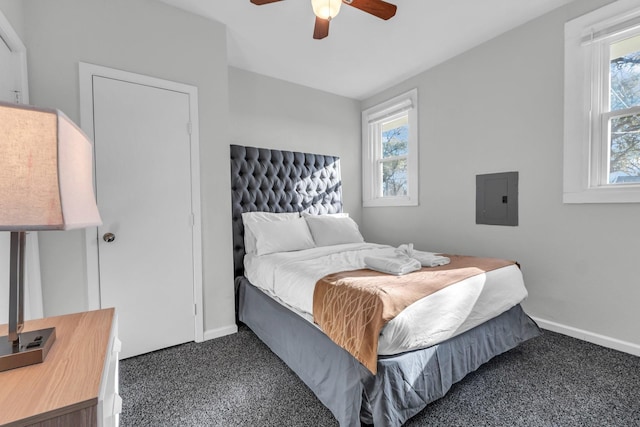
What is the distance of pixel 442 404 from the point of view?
1.61m

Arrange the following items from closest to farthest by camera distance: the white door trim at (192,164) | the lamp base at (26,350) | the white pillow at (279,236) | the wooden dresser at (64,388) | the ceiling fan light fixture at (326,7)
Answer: the wooden dresser at (64,388) < the lamp base at (26,350) < the ceiling fan light fixture at (326,7) < the white door trim at (192,164) < the white pillow at (279,236)

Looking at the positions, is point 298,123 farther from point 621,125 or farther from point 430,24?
point 621,125

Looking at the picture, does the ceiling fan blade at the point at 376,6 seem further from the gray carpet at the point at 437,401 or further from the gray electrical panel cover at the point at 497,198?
the gray carpet at the point at 437,401

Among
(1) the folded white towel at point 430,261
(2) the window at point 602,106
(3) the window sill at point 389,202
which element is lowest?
(1) the folded white towel at point 430,261

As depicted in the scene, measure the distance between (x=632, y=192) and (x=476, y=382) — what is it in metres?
1.77

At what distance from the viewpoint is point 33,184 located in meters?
0.73

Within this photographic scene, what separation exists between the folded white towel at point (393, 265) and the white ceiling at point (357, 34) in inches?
79.7

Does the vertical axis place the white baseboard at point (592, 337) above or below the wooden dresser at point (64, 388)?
below

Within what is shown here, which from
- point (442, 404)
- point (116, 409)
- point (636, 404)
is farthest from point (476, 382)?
point (116, 409)

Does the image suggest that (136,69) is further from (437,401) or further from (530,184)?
(530,184)

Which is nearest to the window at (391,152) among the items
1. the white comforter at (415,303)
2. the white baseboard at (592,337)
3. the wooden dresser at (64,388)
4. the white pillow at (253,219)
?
the white comforter at (415,303)

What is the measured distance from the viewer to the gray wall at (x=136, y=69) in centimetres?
189

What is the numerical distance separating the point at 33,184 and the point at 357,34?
2.76 metres

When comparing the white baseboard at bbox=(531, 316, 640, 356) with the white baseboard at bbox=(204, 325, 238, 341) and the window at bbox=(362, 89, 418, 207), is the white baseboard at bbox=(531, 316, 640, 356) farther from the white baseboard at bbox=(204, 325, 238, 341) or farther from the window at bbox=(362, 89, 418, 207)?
the white baseboard at bbox=(204, 325, 238, 341)
